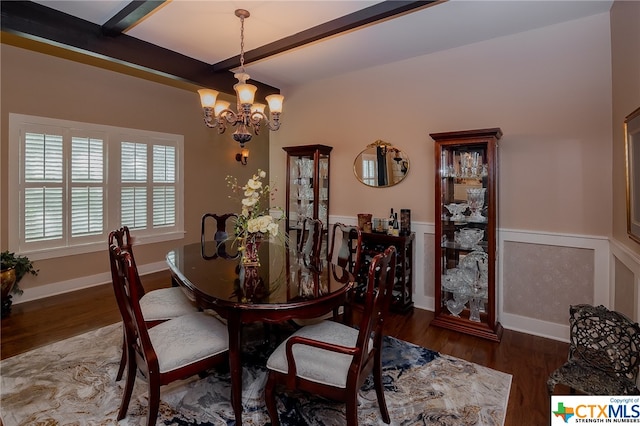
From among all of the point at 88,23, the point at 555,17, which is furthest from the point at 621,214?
the point at 88,23

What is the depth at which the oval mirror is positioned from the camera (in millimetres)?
3934

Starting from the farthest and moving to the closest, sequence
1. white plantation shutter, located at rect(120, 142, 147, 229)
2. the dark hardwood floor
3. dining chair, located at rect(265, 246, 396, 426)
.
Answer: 1. white plantation shutter, located at rect(120, 142, 147, 229)
2. the dark hardwood floor
3. dining chair, located at rect(265, 246, 396, 426)

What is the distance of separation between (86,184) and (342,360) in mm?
4311

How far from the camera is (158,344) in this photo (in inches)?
73.8

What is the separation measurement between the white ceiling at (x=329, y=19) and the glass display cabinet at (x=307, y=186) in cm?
117

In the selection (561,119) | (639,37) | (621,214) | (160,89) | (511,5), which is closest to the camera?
(639,37)

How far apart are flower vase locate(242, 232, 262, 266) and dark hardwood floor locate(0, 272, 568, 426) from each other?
160 cm

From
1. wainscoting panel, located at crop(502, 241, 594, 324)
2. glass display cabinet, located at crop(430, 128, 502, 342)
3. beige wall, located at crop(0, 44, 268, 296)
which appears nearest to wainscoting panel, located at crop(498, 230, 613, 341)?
wainscoting panel, located at crop(502, 241, 594, 324)

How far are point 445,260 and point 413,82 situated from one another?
2.04m

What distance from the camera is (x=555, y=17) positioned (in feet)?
9.46

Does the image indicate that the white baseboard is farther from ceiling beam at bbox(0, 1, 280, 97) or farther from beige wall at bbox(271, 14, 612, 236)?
beige wall at bbox(271, 14, 612, 236)

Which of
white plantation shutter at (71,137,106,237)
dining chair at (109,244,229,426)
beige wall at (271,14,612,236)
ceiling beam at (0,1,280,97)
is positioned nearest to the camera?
dining chair at (109,244,229,426)

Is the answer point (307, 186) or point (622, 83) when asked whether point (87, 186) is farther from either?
point (622, 83)

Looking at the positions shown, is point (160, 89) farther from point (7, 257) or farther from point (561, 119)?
point (561, 119)
